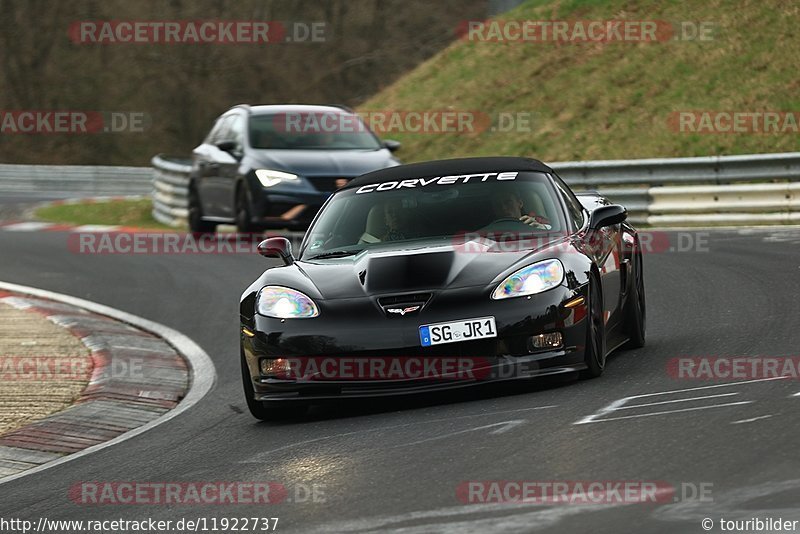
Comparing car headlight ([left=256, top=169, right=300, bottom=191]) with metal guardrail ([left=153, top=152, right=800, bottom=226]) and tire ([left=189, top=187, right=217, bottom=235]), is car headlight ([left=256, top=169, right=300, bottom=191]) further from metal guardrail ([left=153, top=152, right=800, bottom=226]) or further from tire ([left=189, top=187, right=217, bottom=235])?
metal guardrail ([left=153, top=152, right=800, bottom=226])

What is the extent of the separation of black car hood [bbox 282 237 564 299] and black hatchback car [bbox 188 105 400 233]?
8.77m

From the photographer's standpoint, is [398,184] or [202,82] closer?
[398,184]

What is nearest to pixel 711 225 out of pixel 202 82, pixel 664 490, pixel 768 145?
pixel 768 145

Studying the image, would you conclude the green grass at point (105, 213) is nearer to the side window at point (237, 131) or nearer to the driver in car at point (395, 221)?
the side window at point (237, 131)

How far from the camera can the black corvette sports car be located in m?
7.45

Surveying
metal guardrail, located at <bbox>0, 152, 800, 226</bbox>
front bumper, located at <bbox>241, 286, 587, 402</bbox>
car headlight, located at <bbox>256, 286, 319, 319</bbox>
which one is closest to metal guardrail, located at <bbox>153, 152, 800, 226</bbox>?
metal guardrail, located at <bbox>0, 152, 800, 226</bbox>

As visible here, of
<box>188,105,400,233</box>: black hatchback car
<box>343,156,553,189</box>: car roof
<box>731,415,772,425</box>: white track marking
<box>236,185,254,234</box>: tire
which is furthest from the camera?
<box>236,185,254,234</box>: tire

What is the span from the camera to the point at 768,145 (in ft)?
72.1

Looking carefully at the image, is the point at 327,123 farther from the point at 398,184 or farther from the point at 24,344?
the point at 398,184

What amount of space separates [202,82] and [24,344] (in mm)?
52460

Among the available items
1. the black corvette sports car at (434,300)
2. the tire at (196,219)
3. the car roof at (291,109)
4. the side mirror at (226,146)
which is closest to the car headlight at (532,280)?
the black corvette sports car at (434,300)

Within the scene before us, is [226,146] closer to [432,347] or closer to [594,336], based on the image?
[594,336]

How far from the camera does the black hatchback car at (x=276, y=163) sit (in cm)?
1708

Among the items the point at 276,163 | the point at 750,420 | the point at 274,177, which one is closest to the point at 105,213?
the point at 276,163
